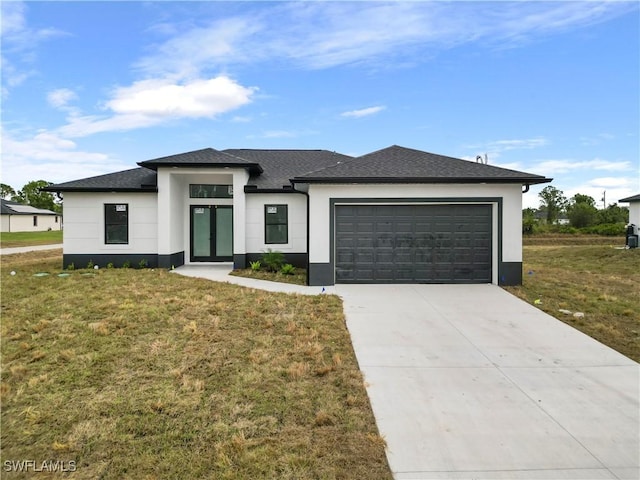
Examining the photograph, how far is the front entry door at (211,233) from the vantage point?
1409cm

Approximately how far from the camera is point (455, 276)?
33.5 feet

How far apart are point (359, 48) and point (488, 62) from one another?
533 centimetres

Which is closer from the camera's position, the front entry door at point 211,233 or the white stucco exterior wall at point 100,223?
the white stucco exterior wall at point 100,223

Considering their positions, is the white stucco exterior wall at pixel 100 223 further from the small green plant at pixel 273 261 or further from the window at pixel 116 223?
the small green plant at pixel 273 261

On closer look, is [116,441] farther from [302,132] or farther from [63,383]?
[302,132]

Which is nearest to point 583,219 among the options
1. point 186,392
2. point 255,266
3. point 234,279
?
point 255,266

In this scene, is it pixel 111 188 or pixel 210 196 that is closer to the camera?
pixel 111 188

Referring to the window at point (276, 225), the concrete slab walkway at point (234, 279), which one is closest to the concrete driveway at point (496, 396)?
the concrete slab walkway at point (234, 279)

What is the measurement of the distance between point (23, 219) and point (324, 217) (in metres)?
53.3

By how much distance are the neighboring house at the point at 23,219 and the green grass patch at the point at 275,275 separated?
47.0 metres

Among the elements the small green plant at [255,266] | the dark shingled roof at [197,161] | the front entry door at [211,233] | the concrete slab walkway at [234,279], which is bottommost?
the concrete slab walkway at [234,279]

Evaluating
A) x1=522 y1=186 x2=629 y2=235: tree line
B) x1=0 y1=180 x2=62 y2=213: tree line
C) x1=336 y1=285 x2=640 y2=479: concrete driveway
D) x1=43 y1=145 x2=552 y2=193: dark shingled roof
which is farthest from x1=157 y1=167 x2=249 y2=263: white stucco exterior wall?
x1=0 y1=180 x2=62 y2=213: tree line

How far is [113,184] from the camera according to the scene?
12930 millimetres

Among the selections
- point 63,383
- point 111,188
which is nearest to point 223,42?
point 111,188
